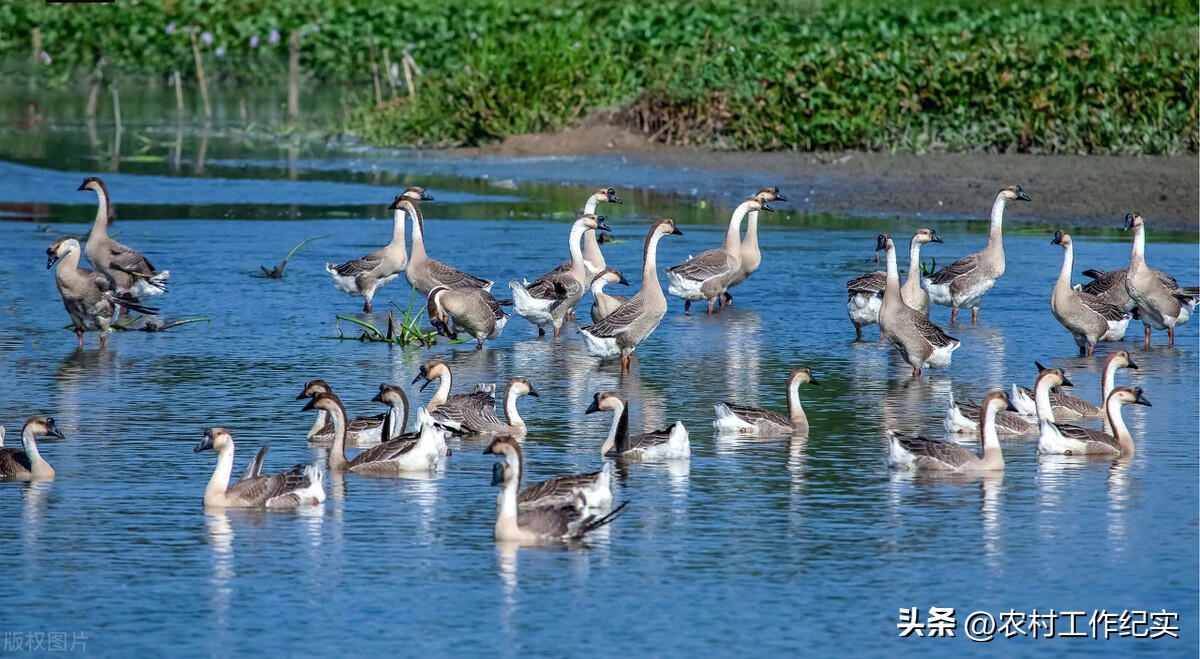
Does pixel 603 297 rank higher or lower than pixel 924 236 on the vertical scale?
lower

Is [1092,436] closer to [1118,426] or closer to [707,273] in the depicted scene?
[1118,426]

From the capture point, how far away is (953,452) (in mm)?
11688

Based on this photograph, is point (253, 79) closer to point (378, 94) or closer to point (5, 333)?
point (378, 94)

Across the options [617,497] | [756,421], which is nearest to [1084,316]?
[756,421]

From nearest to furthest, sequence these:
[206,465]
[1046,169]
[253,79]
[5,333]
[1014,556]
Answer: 1. [1014,556]
2. [206,465]
3. [5,333]
4. [1046,169]
5. [253,79]

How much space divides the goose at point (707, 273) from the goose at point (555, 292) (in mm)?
1130

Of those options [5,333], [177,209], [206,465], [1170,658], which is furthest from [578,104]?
A: [1170,658]

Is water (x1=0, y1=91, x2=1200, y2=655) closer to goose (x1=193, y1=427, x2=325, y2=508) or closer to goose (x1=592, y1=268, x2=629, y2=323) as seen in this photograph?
goose (x1=193, y1=427, x2=325, y2=508)

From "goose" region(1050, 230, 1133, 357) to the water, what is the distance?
0.28 meters

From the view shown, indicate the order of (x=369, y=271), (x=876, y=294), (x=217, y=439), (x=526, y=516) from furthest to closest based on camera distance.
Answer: (x=369, y=271)
(x=876, y=294)
(x=217, y=439)
(x=526, y=516)

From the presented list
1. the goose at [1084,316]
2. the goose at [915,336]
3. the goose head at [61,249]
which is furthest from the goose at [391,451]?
the goose at [1084,316]

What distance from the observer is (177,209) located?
2748 cm

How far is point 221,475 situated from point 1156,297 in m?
9.09

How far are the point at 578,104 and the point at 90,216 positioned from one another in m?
11.0
